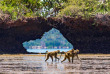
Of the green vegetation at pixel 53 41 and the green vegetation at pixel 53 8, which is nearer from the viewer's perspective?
the green vegetation at pixel 53 8

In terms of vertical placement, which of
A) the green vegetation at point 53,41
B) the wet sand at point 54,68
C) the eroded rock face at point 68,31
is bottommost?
the green vegetation at point 53,41

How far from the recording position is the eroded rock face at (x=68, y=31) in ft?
115

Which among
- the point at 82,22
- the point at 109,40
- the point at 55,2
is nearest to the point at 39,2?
the point at 55,2

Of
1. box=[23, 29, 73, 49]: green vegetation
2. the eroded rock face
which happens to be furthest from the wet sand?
box=[23, 29, 73, 49]: green vegetation

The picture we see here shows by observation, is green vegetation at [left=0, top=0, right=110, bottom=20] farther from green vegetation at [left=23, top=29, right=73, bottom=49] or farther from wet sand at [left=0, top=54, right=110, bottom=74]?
green vegetation at [left=23, top=29, right=73, bottom=49]

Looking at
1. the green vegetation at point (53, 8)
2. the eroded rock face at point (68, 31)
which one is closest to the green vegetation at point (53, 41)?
the green vegetation at point (53, 8)

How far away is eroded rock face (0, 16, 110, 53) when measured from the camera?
115 feet

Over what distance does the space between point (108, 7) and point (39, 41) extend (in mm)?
119001

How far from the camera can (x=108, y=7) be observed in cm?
3600

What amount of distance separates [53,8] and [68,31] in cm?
537

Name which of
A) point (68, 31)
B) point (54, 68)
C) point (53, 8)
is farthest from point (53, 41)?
point (54, 68)

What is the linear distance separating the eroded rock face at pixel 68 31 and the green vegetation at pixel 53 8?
3.52 feet

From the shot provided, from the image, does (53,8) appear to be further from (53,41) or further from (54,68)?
(53,41)

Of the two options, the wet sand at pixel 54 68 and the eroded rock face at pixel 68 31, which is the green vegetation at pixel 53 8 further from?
the wet sand at pixel 54 68
